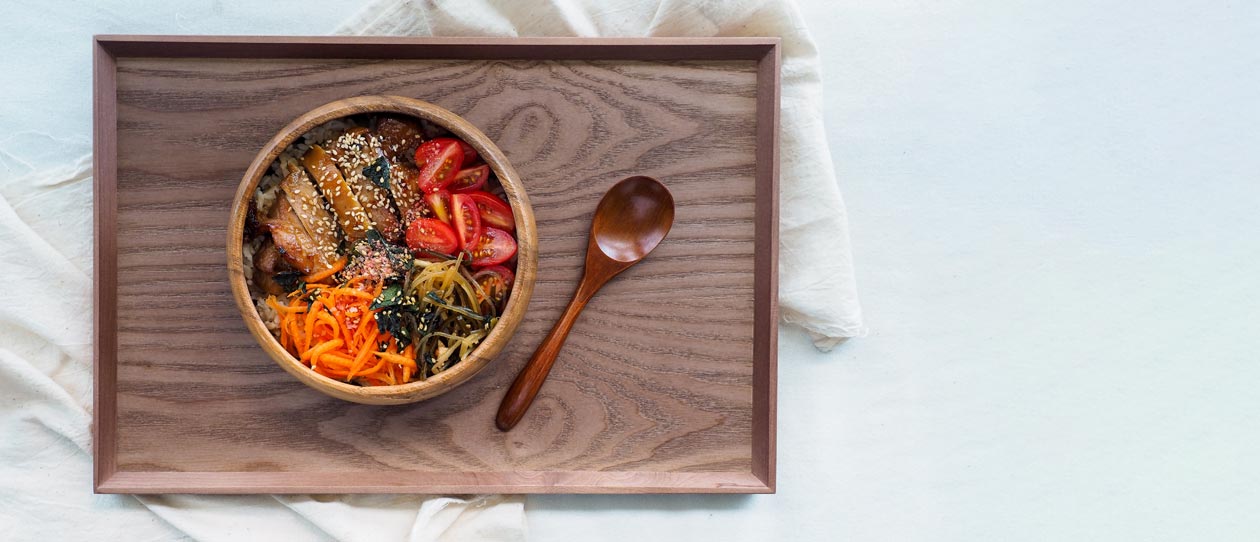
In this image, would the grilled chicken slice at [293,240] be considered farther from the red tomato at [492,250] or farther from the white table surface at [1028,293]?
the white table surface at [1028,293]

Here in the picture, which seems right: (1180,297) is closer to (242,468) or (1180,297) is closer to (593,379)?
(593,379)

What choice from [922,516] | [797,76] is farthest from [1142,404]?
[797,76]

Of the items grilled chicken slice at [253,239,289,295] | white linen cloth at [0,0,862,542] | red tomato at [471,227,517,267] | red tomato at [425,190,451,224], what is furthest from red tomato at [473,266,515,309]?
white linen cloth at [0,0,862,542]

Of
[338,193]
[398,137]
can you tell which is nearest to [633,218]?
[398,137]

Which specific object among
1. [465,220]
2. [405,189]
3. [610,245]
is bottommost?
[610,245]

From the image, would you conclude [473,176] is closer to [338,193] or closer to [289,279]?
[338,193]

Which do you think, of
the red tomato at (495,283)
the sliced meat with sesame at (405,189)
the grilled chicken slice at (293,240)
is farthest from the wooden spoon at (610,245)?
the grilled chicken slice at (293,240)
